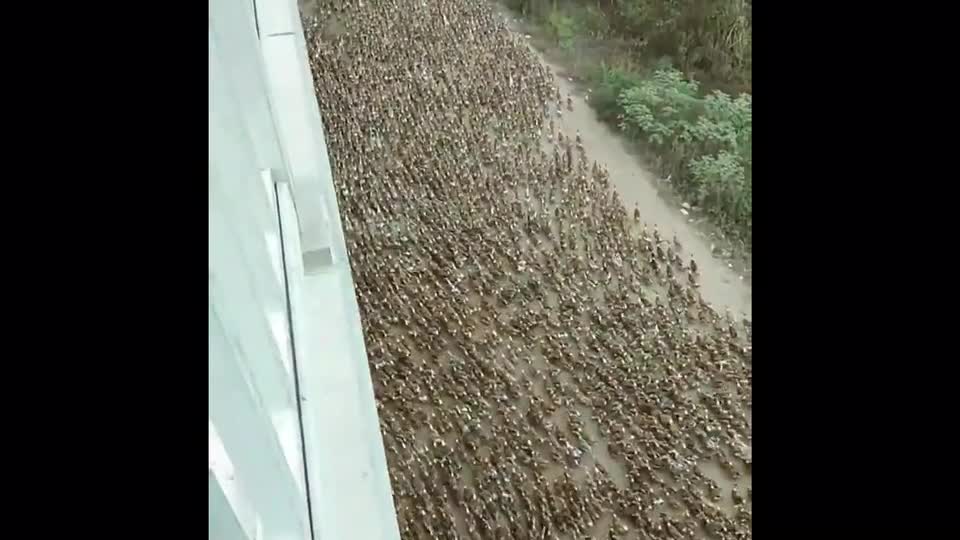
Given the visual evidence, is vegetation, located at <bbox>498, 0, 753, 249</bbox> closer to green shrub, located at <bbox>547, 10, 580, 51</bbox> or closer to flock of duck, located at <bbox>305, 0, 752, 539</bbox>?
green shrub, located at <bbox>547, 10, 580, 51</bbox>

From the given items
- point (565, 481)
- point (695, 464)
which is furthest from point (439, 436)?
point (695, 464)

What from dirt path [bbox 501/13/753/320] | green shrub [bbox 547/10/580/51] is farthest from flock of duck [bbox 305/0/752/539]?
green shrub [bbox 547/10/580/51]

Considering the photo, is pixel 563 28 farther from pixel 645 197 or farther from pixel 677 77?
pixel 645 197

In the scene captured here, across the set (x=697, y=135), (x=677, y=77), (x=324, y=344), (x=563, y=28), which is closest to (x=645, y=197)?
(x=697, y=135)

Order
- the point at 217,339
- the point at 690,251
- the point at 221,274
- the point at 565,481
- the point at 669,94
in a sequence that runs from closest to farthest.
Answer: the point at 217,339 → the point at 221,274 → the point at 565,481 → the point at 690,251 → the point at 669,94

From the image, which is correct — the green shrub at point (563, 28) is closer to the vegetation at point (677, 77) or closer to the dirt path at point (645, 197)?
the vegetation at point (677, 77)
